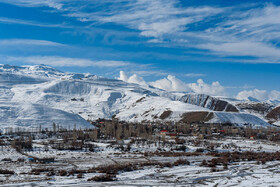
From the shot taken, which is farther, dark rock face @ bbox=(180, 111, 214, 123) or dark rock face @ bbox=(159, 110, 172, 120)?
dark rock face @ bbox=(159, 110, 172, 120)

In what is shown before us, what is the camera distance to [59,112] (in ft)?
322

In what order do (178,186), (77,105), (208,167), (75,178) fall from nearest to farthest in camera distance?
1. (178,186)
2. (75,178)
3. (208,167)
4. (77,105)

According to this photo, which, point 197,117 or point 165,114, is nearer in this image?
point 197,117

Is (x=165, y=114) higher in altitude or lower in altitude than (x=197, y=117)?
higher

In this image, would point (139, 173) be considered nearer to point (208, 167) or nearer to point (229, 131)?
point (208, 167)

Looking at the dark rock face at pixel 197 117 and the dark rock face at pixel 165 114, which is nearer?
the dark rock face at pixel 197 117

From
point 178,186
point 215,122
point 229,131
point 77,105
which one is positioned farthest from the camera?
point 77,105

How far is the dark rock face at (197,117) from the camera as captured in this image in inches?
4679

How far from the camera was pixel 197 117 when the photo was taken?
4828 inches

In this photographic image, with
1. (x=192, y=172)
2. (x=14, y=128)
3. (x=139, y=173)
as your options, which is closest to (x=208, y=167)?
(x=192, y=172)

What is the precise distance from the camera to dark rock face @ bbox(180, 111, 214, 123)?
390ft

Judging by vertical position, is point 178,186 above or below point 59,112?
below

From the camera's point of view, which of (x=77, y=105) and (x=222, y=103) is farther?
(x=77, y=105)

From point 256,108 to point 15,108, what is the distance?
147 m
